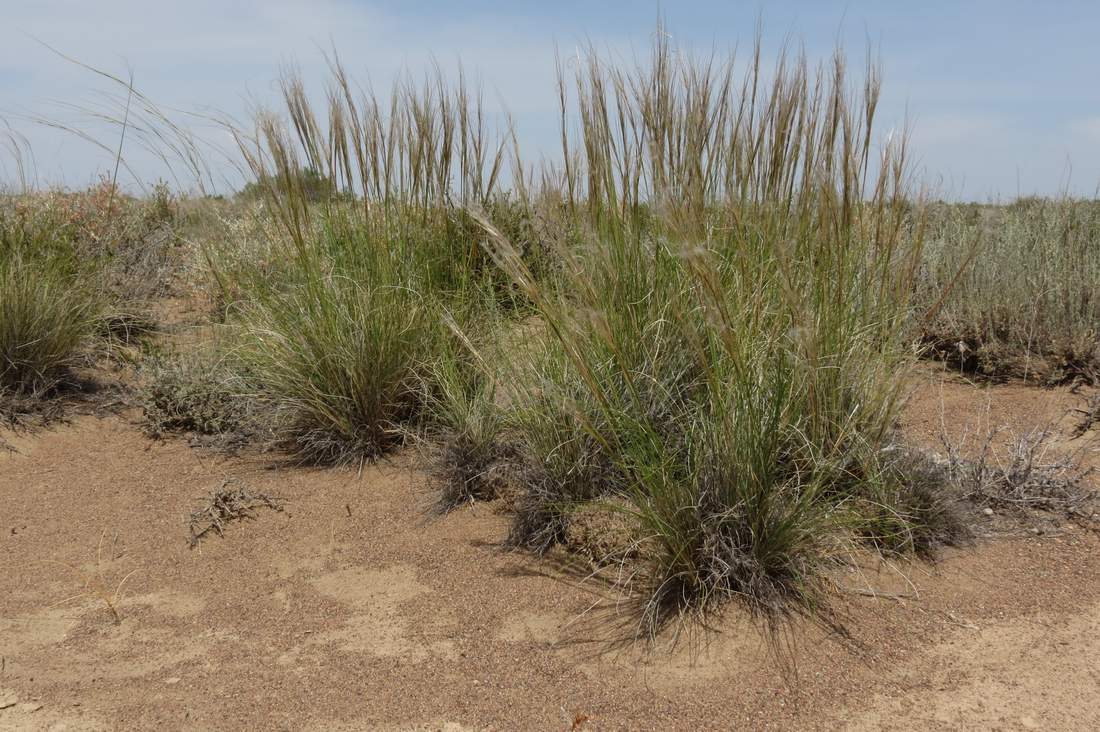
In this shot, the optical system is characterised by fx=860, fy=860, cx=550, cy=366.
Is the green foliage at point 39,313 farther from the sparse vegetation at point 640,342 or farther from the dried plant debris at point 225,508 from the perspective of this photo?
the dried plant debris at point 225,508

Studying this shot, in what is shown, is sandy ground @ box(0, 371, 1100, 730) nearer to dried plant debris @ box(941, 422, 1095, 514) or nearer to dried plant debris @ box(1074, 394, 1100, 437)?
dried plant debris @ box(941, 422, 1095, 514)

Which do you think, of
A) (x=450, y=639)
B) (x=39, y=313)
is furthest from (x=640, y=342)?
(x=39, y=313)

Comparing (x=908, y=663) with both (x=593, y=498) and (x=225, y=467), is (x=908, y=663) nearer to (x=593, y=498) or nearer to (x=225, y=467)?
(x=593, y=498)

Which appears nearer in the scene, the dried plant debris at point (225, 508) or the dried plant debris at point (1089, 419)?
the dried plant debris at point (225, 508)

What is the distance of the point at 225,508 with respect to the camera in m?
3.68

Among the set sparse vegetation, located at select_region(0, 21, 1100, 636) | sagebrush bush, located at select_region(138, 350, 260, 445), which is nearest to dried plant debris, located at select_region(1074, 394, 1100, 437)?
sparse vegetation, located at select_region(0, 21, 1100, 636)

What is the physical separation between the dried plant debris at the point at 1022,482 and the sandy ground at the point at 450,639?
172mm

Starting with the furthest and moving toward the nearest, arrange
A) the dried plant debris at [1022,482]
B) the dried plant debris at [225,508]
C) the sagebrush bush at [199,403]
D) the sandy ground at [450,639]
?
the sagebrush bush at [199,403]
the dried plant debris at [225,508]
the dried plant debris at [1022,482]
the sandy ground at [450,639]

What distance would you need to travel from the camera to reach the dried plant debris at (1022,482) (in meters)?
3.37

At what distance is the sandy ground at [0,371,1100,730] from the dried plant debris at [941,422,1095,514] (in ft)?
0.56

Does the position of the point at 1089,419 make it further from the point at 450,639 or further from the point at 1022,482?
the point at 450,639

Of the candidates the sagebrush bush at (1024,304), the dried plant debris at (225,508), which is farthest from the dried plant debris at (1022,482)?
the dried plant debris at (225,508)

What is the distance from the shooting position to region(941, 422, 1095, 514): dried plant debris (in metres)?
3.37

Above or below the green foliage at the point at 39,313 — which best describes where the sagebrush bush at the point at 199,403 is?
below
